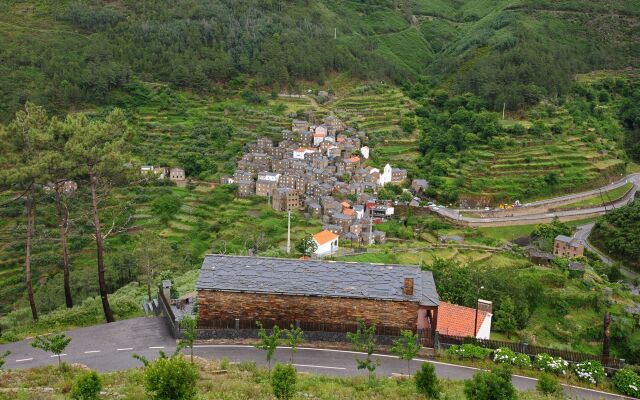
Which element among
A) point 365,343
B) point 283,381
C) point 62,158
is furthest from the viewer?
point 62,158

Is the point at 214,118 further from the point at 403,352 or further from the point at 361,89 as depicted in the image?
the point at 403,352

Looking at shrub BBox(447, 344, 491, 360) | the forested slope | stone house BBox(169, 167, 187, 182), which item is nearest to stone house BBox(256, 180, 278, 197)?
stone house BBox(169, 167, 187, 182)

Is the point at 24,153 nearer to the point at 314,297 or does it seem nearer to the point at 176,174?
the point at 314,297

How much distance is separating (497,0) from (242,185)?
98.8 metres

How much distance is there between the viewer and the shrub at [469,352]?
17500 mm

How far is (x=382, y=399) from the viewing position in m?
14.1

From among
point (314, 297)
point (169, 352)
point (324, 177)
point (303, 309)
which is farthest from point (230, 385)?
point (324, 177)

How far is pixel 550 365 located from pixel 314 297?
7100mm

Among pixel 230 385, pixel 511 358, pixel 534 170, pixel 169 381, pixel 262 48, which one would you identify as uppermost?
pixel 262 48

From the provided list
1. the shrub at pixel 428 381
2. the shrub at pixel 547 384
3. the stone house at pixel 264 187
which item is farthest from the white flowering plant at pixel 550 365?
the stone house at pixel 264 187

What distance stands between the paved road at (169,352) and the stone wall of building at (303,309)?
935mm

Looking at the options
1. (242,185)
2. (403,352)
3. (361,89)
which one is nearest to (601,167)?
(361,89)

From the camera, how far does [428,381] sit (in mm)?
13742

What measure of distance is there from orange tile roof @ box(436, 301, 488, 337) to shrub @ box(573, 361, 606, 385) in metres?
3.90
